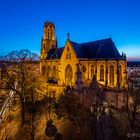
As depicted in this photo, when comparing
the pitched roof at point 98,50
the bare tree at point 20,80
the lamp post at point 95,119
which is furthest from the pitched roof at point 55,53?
the lamp post at point 95,119

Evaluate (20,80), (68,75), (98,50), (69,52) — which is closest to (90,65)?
(98,50)

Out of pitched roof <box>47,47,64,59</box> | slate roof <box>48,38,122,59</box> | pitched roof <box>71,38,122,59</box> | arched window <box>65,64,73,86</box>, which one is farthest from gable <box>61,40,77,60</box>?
pitched roof <box>47,47,64,59</box>

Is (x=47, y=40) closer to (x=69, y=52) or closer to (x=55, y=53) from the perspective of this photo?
(x=55, y=53)

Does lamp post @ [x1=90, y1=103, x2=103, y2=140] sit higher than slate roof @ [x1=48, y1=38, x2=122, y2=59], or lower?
lower

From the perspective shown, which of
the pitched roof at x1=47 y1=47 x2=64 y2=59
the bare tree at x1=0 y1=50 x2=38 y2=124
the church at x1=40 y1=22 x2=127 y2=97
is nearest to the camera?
the bare tree at x1=0 y1=50 x2=38 y2=124

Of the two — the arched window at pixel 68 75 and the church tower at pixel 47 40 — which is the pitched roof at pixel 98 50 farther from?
the church tower at pixel 47 40

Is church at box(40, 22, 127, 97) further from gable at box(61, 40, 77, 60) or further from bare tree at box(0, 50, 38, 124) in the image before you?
bare tree at box(0, 50, 38, 124)
